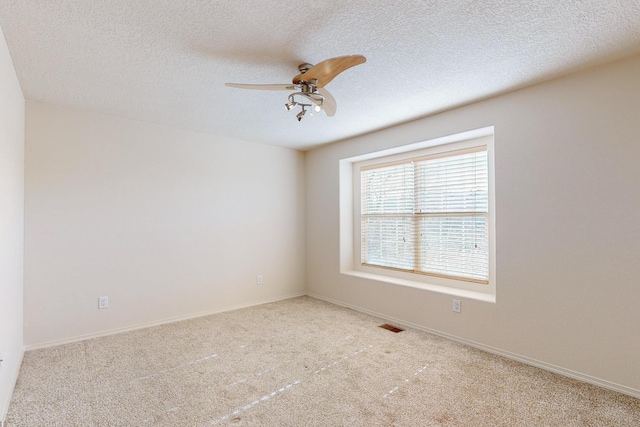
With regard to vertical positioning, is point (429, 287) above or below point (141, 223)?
below

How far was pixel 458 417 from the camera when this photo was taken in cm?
193

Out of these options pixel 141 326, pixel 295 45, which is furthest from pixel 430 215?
pixel 141 326

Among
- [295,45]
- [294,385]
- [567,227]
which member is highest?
[295,45]

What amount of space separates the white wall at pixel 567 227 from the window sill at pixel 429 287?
82mm

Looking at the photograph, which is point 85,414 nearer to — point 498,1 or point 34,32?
point 34,32

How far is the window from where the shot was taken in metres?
3.29

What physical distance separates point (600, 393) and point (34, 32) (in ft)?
14.1

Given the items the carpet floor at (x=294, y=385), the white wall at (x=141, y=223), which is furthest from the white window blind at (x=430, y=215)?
→ the white wall at (x=141, y=223)

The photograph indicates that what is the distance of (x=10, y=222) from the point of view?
2.23 m

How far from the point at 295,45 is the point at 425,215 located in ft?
8.24

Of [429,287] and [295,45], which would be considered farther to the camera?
[429,287]

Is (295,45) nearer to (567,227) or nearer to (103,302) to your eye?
(567,227)

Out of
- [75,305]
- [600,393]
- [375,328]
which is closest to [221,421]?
[375,328]

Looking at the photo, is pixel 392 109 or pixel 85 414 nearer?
pixel 85 414
